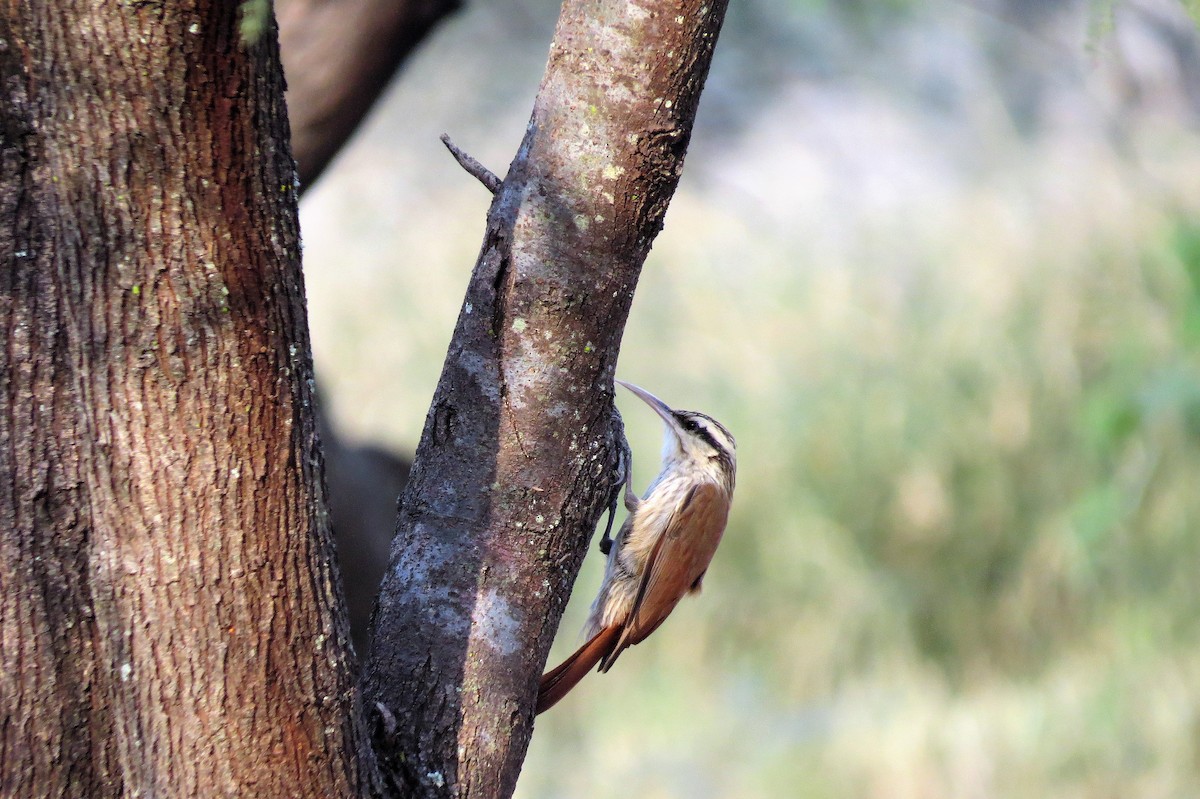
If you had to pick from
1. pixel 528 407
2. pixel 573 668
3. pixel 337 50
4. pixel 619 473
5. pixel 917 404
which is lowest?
pixel 917 404

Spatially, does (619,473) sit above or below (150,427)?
below

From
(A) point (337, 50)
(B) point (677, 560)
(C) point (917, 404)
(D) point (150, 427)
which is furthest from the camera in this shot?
(C) point (917, 404)

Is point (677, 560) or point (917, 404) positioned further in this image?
point (917, 404)

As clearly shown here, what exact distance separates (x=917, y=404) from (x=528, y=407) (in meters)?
5.65

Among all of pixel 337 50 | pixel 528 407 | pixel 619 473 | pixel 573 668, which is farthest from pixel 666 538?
pixel 337 50

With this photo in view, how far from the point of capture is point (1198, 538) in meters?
6.30

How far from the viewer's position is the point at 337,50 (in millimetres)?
3488

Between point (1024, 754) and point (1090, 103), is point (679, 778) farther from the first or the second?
point (1090, 103)

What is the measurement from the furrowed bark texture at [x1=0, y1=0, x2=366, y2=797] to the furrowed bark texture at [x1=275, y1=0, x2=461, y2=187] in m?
2.28

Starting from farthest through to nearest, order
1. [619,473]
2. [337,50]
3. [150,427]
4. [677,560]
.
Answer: [337,50] < [677,560] < [619,473] < [150,427]

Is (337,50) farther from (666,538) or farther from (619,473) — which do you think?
(619,473)

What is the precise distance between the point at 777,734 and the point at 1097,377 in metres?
2.70

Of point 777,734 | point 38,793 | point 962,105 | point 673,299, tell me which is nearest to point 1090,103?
point 962,105

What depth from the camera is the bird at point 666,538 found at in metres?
2.84
